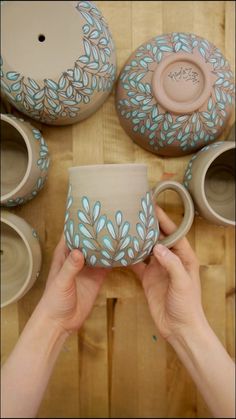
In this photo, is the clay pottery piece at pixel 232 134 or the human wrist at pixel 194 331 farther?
the clay pottery piece at pixel 232 134

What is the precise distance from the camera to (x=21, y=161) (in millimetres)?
853

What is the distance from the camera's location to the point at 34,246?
30.2 inches

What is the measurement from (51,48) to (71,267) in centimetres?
40

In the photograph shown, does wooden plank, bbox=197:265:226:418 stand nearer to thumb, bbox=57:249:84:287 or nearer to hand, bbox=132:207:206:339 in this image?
hand, bbox=132:207:206:339

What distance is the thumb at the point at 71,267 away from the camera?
613mm

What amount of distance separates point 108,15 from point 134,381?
87 cm

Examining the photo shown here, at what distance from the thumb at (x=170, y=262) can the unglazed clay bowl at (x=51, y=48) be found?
1.10 ft

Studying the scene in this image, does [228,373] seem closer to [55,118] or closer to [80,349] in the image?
[80,349]

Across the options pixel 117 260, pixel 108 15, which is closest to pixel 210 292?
pixel 117 260

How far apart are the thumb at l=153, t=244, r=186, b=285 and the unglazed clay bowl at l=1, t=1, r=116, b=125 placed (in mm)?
335

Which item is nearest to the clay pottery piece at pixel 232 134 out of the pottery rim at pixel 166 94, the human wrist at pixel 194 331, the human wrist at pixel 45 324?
the pottery rim at pixel 166 94

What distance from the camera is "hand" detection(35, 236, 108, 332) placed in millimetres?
650

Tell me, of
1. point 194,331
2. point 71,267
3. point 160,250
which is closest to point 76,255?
point 71,267

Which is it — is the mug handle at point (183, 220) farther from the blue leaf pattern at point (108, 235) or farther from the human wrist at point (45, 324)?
the human wrist at point (45, 324)
